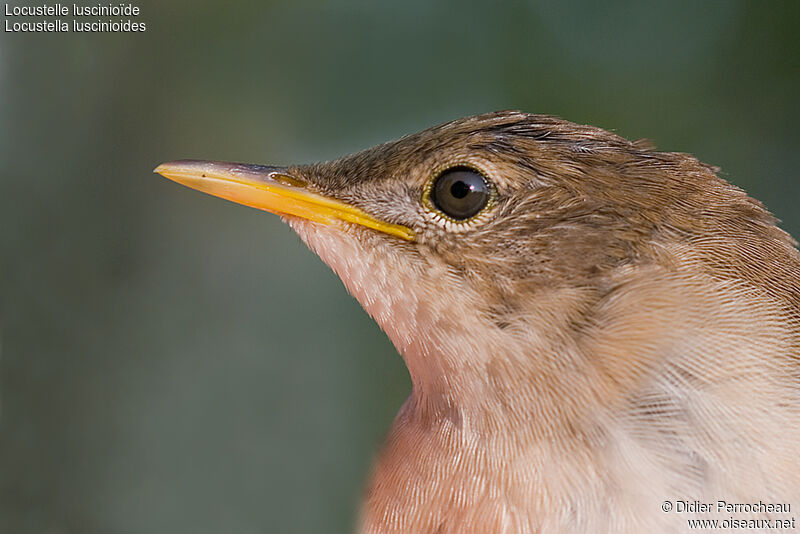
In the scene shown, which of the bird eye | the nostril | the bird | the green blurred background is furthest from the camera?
the green blurred background

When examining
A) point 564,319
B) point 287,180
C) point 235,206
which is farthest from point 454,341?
point 235,206

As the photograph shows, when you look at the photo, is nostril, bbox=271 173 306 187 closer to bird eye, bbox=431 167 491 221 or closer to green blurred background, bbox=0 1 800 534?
bird eye, bbox=431 167 491 221

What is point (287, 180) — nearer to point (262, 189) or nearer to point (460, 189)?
point (262, 189)

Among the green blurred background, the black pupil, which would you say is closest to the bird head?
the black pupil

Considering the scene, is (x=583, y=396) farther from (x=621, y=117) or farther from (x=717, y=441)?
(x=621, y=117)

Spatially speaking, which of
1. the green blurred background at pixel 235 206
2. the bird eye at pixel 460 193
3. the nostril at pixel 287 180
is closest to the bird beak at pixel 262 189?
the nostril at pixel 287 180

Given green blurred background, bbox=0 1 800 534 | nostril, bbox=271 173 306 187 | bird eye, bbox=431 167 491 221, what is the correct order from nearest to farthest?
bird eye, bbox=431 167 491 221 → nostril, bbox=271 173 306 187 → green blurred background, bbox=0 1 800 534

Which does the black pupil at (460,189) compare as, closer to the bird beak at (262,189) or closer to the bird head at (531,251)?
the bird head at (531,251)

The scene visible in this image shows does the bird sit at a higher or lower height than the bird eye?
lower
